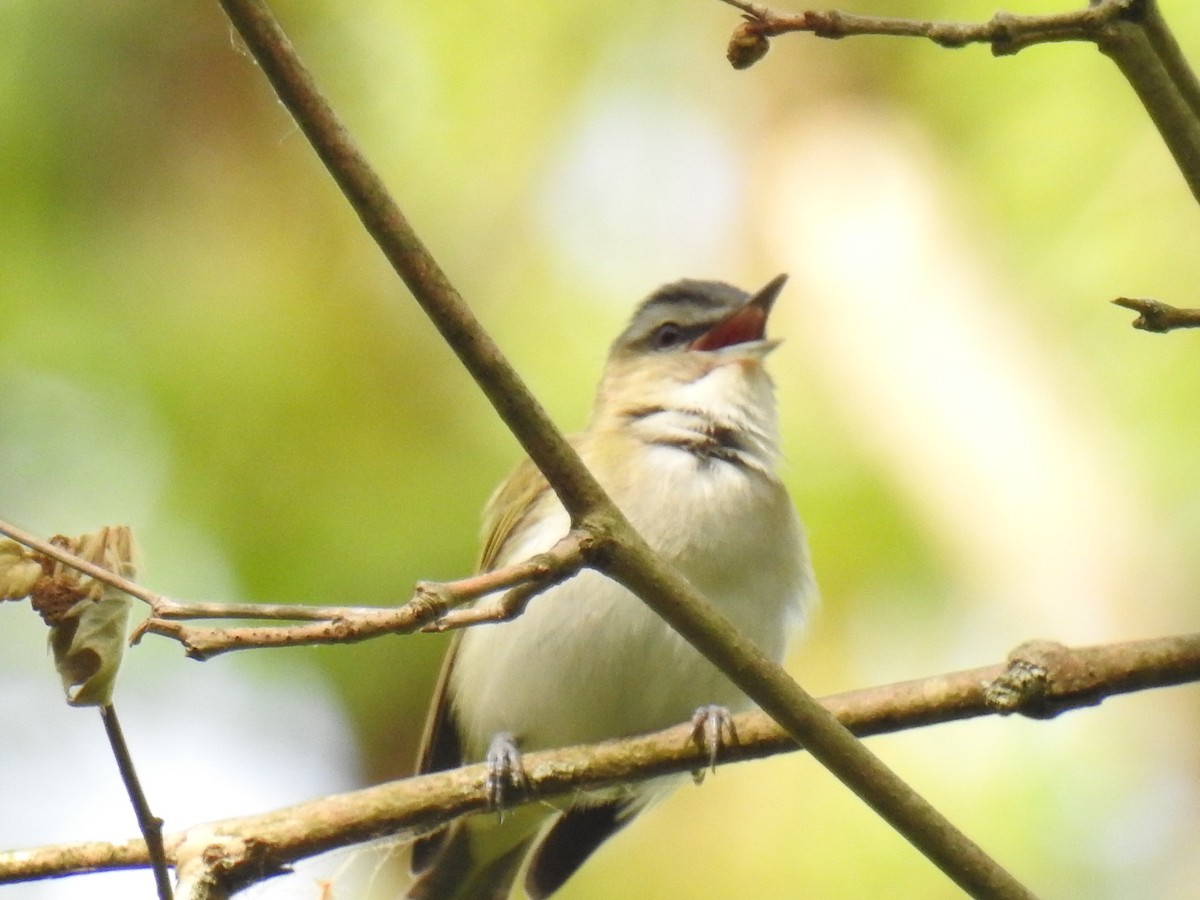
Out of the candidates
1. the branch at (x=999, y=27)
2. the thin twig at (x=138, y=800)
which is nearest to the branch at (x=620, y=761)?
the thin twig at (x=138, y=800)

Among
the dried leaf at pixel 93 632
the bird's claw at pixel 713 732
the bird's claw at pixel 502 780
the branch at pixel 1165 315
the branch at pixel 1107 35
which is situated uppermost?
the branch at pixel 1107 35

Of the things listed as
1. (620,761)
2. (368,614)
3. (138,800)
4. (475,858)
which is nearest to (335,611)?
(368,614)

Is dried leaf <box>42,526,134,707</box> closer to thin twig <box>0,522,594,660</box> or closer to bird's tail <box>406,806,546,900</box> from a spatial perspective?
thin twig <box>0,522,594,660</box>

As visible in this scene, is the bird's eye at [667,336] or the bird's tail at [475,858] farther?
the bird's eye at [667,336]

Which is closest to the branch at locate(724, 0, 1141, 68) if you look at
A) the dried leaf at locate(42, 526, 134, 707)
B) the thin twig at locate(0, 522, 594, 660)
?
the thin twig at locate(0, 522, 594, 660)

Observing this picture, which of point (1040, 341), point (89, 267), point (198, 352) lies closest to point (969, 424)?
point (1040, 341)

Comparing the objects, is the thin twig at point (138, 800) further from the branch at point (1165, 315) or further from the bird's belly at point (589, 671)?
the bird's belly at point (589, 671)

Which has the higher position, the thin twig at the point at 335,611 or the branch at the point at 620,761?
the thin twig at the point at 335,611
